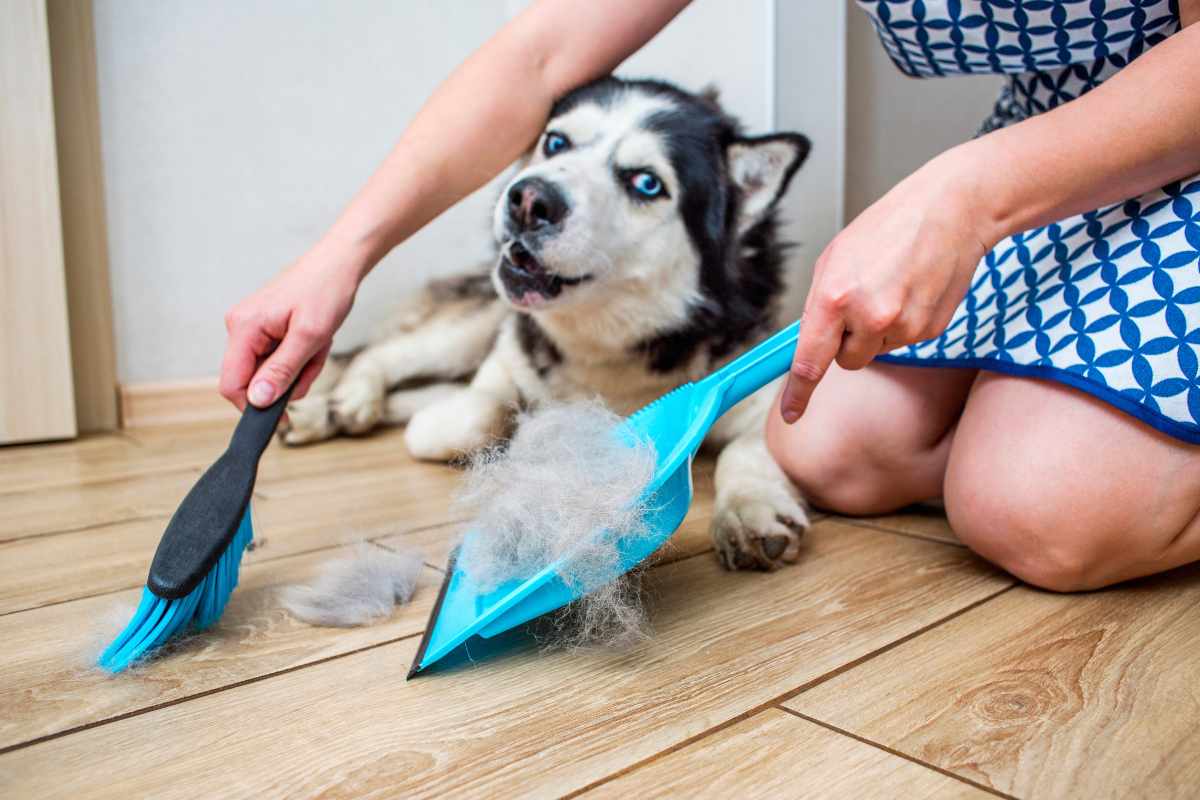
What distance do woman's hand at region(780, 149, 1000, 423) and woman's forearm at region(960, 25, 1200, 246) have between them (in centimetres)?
2

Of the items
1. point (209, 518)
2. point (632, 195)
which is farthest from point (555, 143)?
point (209, 518)

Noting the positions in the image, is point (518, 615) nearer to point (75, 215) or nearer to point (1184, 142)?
point (1184, 142)

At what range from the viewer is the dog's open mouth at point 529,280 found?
1289 mm

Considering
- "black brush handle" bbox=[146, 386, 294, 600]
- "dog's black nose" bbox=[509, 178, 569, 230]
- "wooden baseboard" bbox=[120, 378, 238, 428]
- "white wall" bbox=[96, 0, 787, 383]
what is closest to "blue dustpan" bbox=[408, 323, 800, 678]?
"black brush handle" bbox=[146, 386, 294, 600]

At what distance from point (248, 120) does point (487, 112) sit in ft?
3.48

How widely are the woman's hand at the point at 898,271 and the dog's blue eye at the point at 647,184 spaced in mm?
682

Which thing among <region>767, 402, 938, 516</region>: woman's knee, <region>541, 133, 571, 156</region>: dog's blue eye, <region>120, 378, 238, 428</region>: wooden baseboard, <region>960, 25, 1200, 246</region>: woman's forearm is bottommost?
<region>120, 378, 238, 428</region>: wooden baseboard

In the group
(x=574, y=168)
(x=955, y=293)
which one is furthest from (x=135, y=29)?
(x=955, y=293)

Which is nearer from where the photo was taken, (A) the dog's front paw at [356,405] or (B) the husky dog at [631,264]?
(B) the husky dog at [631,264]

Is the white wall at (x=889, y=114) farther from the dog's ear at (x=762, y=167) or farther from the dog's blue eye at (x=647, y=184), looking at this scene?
the dog's blue eye at (x=647, y=184)

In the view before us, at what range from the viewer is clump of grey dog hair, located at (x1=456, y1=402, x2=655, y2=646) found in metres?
0.67

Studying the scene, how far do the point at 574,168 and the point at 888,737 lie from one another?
0.91 m

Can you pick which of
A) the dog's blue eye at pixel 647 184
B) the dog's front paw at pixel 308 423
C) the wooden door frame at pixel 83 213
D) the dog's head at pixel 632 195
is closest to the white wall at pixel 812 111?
the dog's head at pixel 632 195

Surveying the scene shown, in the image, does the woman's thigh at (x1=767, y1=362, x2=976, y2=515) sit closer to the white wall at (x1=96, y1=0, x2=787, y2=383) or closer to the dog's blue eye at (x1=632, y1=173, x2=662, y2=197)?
the dog's blue eye at (x1=632, y1=173, x2=662, y2=197)
